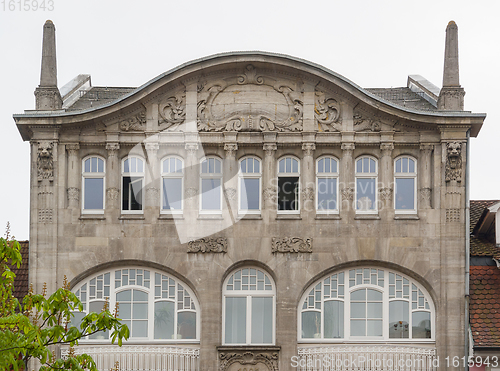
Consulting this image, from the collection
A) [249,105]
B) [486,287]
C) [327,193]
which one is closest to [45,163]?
[249,105]

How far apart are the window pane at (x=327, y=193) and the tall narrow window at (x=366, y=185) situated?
2.30ft

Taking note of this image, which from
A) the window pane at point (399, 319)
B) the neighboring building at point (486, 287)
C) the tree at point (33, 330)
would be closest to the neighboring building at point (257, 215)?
the window pane at point (399, 319)

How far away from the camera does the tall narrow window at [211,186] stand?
28.6 metres

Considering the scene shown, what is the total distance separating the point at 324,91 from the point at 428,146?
3.60 metres

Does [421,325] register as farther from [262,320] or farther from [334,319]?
[262,320]

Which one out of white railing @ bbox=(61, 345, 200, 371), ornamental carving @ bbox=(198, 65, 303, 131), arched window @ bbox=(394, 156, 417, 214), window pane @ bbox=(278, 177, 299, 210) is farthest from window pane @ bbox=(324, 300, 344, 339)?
ornamental carving @ bbox=(198, 65, 303, 131)

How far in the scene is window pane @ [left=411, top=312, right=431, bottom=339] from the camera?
27969mm

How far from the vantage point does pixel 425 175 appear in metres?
28.4

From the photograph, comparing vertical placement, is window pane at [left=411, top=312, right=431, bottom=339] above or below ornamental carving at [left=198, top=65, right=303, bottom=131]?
below

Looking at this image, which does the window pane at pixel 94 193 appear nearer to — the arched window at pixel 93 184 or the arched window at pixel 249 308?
the arched window at pixel 93 184

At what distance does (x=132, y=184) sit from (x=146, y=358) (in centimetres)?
528

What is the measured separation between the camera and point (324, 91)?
1139 inches

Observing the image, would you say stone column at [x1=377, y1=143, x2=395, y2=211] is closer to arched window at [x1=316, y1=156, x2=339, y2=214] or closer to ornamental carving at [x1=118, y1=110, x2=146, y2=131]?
arched window at [x1=316, y1=156, x2=339, y2=214]

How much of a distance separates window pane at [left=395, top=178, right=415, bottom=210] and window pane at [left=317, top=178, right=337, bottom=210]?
1915 mm
